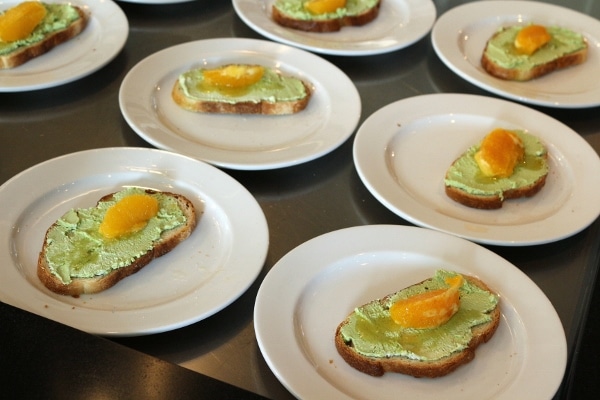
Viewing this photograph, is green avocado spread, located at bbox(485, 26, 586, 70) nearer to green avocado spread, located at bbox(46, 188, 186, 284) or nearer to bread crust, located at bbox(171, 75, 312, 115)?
bread crust, located at bbox(171, 75, 312, 115)

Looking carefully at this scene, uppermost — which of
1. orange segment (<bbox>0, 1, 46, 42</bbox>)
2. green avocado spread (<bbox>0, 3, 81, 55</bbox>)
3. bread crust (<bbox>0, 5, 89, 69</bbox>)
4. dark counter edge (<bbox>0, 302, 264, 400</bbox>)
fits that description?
dark counter edge (<bbox>0, 302, 264, 400</bbox>)

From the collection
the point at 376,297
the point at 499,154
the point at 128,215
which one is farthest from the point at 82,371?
the point at 499,154

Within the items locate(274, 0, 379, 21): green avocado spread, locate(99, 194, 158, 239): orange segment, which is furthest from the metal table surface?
locate(99, 194, 158, 239): orange segment

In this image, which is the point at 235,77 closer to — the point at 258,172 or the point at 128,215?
the point at 258,172

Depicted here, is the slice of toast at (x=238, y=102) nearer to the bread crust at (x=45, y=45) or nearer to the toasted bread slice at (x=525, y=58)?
the bread crust at (x=45, y=45)

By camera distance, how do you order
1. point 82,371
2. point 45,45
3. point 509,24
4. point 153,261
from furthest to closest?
point 509,24, point 45,45, point 153,261, point 82,371

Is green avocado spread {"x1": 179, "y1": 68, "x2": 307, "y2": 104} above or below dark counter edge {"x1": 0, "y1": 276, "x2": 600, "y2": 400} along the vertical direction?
below

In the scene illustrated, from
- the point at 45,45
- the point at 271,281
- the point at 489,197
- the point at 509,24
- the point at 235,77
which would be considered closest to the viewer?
the point at 271,281
